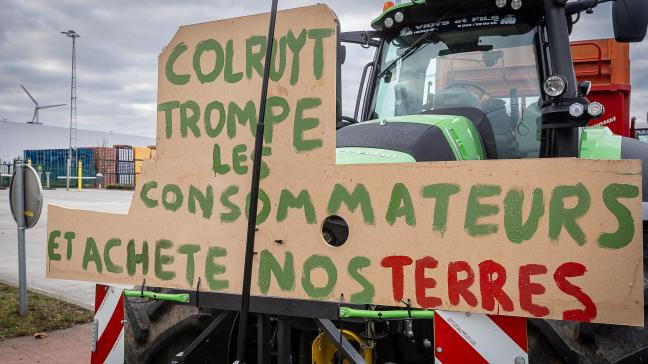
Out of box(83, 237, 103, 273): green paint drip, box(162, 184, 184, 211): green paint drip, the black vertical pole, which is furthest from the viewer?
box(83, 237, 103, 273): green paint drip

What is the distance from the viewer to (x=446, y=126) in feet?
10.5

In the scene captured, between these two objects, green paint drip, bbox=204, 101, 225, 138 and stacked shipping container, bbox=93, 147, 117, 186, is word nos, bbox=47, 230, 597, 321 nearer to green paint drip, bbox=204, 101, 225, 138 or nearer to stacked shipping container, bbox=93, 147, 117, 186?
green paint drip, bbox=204, 101, 225, 138

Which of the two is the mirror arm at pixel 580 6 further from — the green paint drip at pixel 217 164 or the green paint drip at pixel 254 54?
the green paint drip at pixel 217 164

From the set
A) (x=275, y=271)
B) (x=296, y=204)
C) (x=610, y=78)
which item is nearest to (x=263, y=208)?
(x=296, y=204)

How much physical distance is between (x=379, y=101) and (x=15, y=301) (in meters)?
4.73

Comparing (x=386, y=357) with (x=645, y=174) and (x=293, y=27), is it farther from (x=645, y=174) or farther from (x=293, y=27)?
(x=645, y=174)

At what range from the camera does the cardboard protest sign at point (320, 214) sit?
76.0 inches

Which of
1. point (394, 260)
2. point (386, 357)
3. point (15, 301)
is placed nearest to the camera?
point (394, 260)

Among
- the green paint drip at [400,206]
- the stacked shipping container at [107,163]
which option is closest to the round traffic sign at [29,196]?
the green paint drip at [400,206]

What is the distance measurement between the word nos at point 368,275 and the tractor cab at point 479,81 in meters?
0.99

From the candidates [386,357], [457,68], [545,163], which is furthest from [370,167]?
[457,68]

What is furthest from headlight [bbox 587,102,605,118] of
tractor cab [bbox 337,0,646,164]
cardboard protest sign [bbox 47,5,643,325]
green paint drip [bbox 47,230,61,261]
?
green paint drip [bbox 47,230,61,261]

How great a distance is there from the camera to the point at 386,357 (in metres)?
2.55

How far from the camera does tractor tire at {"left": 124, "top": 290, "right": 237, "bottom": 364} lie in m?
2.86
